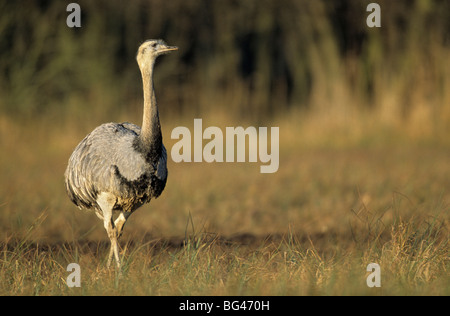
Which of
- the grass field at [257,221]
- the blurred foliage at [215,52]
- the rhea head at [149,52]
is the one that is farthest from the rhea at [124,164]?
the blurred foliage at [215,52]

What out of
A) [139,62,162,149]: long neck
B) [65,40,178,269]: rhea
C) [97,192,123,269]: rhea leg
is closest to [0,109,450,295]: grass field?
[97,192,123,269]: rhea leg

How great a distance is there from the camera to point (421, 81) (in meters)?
13.9

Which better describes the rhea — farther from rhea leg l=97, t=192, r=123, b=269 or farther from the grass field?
the grass field

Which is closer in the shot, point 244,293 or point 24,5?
point 244,293

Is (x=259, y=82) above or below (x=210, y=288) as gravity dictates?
above

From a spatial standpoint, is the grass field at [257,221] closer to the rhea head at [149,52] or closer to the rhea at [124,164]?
the rhea at [124,164]

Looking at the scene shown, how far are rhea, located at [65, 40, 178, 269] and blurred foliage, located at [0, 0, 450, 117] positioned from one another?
24.4 feet

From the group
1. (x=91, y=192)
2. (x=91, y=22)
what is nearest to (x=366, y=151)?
(x=91, y=22)

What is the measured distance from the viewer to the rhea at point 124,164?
18.3 feet
